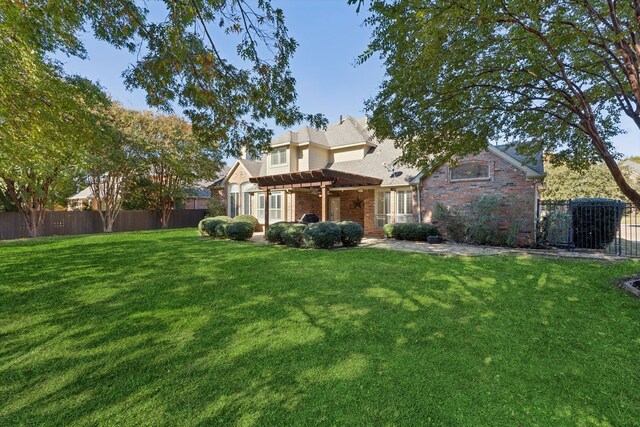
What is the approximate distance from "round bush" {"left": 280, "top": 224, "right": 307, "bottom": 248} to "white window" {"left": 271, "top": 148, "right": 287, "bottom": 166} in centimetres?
990

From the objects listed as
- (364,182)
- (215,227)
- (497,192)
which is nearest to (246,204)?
(215,227)

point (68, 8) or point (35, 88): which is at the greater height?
point (68, 8)

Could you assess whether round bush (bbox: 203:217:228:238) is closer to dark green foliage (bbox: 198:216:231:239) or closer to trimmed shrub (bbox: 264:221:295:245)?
dark green foliage (bbox: 198:216:231:239)

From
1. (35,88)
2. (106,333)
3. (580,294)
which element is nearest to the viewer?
(106,333)

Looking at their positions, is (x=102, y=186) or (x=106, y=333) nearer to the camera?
(x=106, y=333)

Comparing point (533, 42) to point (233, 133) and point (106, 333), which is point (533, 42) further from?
point (106, 333)

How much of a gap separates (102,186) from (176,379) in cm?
2518

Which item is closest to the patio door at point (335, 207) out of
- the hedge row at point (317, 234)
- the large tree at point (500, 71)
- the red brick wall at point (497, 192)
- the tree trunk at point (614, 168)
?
the red brick wall at point (497, 192)

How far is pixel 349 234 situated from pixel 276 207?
1041 centimetres

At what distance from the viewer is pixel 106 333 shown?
4.33 metres

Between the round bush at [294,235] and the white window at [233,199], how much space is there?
41.0 feet

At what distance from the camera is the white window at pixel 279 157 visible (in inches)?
829

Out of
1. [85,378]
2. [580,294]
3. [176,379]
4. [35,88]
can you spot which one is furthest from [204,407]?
[35,88]

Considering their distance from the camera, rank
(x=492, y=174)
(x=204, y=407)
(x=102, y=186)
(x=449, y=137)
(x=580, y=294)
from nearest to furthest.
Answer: (x=204, y=407), (x=580, y=294), (x=449, y=137), (x=492, y=174), (x=102, y=186)
